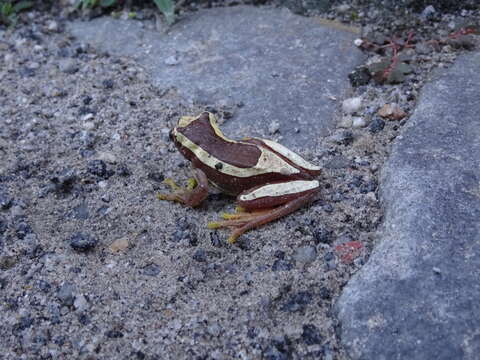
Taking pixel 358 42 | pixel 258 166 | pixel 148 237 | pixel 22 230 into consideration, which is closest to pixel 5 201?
pixel 22 230

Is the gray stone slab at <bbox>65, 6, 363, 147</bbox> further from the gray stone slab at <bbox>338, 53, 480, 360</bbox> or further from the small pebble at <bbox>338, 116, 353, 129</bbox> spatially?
the gray stone slab at <bbox>338, 53, 480, 360</bbox>

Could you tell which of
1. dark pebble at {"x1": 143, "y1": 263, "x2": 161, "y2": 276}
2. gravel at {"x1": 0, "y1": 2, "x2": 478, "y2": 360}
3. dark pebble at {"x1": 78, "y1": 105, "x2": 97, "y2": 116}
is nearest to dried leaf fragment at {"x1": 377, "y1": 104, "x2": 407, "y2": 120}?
gravel at {"x1": 0, "y1": 2, "x2": 478, "y2": 360}

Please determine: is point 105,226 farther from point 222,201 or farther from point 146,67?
point 146,67

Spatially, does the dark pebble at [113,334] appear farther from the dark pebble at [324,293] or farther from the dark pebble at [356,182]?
the dark pebble at [356,182]

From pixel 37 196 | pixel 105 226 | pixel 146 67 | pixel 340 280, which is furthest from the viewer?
pixel 146 67

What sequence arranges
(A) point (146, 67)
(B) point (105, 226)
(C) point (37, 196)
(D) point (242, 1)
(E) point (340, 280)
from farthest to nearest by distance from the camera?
(D) point (242, 1), (A) point (146, 67), (C) point (37, 196), (B) point (105, 226), (E) point (340, 280)

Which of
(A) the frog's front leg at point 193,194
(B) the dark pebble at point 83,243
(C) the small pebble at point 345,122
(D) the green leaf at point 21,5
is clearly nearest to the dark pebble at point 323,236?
(A) the frog's front leg at point 193,194

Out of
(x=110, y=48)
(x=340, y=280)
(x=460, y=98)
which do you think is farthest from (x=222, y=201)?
(x=110, y=48)
